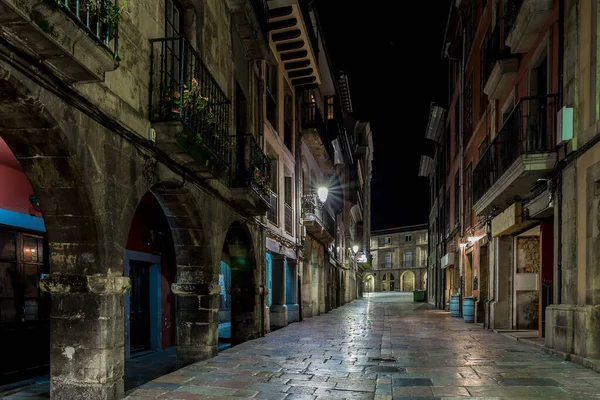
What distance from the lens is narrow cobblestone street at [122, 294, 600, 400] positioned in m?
6.47

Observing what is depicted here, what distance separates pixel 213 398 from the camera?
245 inches

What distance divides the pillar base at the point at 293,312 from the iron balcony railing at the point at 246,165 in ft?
23.5

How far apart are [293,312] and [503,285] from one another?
726 centimetres

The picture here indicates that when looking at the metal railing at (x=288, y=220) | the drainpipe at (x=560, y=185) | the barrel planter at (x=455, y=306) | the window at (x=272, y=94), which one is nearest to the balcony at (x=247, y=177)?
the window at (x=272, y=94)

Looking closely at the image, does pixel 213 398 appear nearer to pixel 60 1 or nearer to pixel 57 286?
pixel 57 286

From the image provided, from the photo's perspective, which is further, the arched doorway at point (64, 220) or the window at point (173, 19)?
the window at point (173, 19)

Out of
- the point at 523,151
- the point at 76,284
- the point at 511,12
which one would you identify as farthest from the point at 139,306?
the point at 511,12

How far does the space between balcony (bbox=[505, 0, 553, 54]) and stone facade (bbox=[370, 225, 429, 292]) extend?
62.0m

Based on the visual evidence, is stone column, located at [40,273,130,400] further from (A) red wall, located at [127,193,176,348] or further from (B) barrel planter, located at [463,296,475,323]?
(B) barrel planter, located at [463,296,475,323]

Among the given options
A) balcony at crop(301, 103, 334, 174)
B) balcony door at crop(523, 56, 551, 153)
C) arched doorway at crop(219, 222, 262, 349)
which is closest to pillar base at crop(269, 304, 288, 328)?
arched doorway at crop(219, 222, 262, 349)

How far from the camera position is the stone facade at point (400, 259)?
2891 inches

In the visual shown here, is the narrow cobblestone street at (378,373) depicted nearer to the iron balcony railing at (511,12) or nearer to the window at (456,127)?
the iron balcony railing at (511,12)

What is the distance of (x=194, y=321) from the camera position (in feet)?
30.2

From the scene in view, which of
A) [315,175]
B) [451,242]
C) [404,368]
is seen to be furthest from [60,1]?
[451,242]
